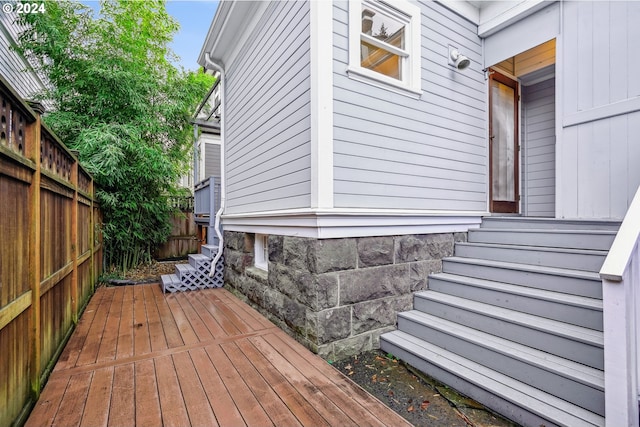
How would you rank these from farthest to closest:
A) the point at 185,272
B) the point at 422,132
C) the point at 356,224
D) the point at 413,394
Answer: the point at 185,272
the point at 422,132
the point at 356,224
the point at 413,394

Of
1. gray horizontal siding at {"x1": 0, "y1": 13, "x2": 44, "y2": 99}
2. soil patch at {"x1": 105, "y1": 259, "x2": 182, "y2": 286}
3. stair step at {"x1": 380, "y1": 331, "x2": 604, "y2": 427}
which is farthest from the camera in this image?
soil patch at {"x1": 105, "y1": 259, "x2": 182, "y2": 286}

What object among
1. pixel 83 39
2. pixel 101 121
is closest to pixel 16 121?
pixel 101 121

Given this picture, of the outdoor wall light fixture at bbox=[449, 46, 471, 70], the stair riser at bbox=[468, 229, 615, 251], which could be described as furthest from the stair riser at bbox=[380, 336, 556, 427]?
the outdoor wall light fixture at bbox=[449, 46, 471, 70]

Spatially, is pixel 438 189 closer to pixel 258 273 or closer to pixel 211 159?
pixel 258 273

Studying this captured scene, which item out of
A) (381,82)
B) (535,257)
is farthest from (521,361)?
(381,82)

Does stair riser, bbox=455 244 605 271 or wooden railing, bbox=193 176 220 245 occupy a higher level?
wooden railing, bbox=193 176 220 245

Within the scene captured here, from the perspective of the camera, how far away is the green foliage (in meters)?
4.81

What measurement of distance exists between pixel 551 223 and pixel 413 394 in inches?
91.1

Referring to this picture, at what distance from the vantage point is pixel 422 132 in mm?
3250

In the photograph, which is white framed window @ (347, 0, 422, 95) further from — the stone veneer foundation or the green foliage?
the green foliage

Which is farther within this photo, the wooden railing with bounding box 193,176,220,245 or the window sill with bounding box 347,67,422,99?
the wooden railing with bounding box 193,176,220,245

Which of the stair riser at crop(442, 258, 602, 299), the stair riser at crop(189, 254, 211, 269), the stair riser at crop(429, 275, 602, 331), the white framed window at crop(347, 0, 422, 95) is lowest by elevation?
the stair riser at crop(189, 254, 211, 269)

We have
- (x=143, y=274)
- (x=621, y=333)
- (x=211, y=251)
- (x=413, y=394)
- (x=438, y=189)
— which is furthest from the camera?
(x=143, y=274)

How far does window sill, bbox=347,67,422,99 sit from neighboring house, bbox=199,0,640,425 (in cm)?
2
